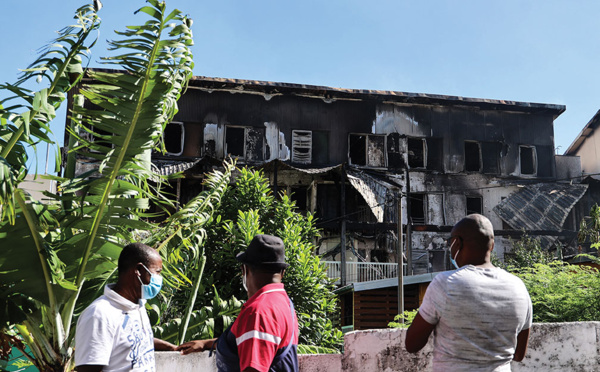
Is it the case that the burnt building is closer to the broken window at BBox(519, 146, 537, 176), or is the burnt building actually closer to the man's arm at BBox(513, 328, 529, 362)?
the broken window at BBox(519, 146, 537, 176)

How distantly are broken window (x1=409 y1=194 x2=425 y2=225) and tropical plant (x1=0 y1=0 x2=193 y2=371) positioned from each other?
21.5 m

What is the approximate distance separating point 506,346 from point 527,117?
26.5 meters

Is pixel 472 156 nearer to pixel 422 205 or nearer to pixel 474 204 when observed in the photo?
pixel 474 204

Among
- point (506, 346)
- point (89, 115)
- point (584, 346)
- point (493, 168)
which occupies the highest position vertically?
point (493, 168)

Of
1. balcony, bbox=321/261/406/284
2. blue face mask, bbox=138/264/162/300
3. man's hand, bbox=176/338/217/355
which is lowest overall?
balcony, bbox=321/261/406/284

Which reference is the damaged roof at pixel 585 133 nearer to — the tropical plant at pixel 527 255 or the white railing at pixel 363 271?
the tropical plant at pixel 527 255

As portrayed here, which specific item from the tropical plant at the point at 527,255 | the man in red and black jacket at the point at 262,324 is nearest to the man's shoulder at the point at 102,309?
the man in red and black jacket at the point at 262,324

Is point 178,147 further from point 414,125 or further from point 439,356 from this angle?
point 439,356

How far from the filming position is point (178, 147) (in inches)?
967

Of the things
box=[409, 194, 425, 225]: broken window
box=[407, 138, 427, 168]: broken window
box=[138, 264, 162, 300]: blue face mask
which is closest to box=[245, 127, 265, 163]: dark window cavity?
box=[407, 138, 427, 168]: broken window

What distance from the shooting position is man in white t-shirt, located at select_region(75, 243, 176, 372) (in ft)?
8.76

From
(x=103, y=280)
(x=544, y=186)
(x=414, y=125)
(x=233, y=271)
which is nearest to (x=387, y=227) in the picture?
(x=414, y=125)

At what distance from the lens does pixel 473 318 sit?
2.70m

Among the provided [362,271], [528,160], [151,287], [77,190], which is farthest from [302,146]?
[151,287]
